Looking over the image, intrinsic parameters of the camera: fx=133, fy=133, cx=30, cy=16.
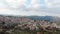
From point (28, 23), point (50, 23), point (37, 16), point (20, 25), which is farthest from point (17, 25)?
point (50, 23)

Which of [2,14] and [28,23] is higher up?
[2,14]

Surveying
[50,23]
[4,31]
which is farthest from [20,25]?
[50,23]

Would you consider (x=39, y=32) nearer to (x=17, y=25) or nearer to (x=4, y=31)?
(x=17, y=25)

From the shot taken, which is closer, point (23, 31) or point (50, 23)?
point (23, 31)

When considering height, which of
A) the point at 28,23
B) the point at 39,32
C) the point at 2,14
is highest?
the point at 2,14

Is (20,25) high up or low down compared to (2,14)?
down

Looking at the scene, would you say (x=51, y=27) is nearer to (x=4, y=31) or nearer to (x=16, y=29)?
(x=16, y=29)
